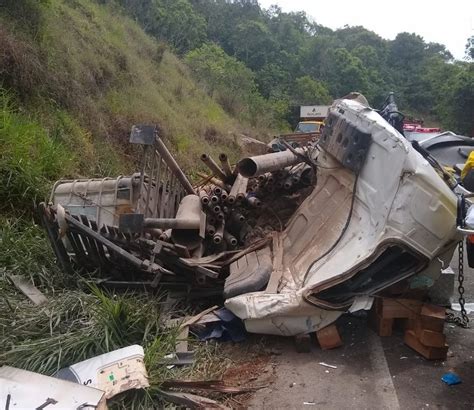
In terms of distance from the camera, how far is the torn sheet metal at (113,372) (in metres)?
3.05

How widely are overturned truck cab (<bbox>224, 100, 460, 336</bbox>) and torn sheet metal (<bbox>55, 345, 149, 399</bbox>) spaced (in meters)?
0.98

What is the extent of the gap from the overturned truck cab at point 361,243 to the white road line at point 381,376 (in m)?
0.37

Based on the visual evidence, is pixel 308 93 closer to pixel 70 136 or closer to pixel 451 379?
pixel 70 136

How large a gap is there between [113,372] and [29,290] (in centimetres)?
172

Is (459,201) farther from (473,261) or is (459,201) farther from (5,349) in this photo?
(5,349)

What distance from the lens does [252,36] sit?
1459 inches

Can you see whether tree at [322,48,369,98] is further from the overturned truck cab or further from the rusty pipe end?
the overturned truck cab

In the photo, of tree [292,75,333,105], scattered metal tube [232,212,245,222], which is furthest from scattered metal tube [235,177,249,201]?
tree [292,75,333,105]

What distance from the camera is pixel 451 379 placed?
3369 millimetres

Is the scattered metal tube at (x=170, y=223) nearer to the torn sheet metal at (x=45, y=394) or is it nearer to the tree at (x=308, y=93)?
the torn sheet metal at (x=45, y=394)

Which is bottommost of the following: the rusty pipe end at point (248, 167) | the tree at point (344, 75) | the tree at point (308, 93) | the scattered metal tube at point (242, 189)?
the tree at point (308, 93)

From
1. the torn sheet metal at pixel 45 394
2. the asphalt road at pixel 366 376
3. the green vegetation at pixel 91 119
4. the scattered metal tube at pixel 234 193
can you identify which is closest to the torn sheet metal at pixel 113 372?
the green vegetation at pixel 91 119

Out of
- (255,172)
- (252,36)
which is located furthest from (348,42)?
(255,172)

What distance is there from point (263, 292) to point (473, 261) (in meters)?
1.53
